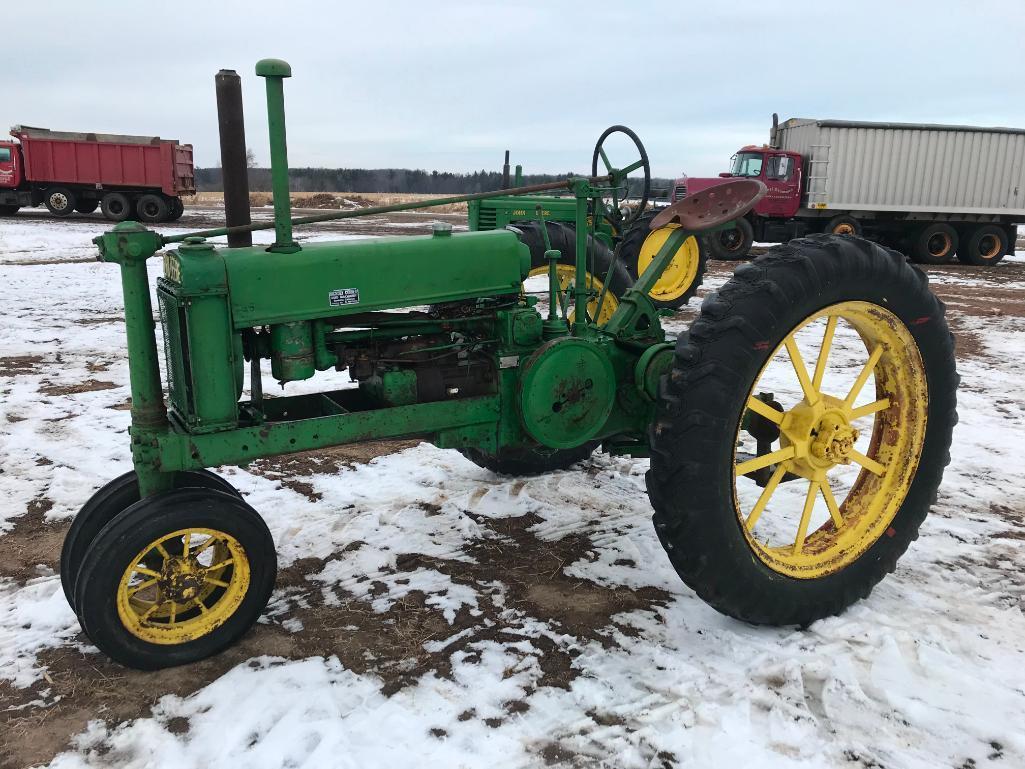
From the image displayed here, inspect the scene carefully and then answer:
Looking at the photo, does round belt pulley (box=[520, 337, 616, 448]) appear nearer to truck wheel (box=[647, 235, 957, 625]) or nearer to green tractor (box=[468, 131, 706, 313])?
truck wheel (box=[647, 235, 957, 625])

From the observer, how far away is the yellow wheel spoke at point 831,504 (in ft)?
9.62

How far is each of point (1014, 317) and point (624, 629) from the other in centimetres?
856

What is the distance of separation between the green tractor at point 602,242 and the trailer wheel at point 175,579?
2.47m

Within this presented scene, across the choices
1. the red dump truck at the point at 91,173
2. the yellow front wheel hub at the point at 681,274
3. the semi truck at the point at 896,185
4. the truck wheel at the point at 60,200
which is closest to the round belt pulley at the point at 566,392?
the yellow front wheel hub at the point at 681,274

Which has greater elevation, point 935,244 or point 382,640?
point 935,244

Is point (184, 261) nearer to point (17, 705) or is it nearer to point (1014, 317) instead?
point (17, 705)

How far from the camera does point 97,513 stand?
269cm

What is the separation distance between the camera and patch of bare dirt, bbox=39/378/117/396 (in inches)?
214

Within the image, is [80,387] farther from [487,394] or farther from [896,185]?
[896,185]

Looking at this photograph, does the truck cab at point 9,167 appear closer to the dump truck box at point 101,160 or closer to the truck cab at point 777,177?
the dump truck box at point 101,160

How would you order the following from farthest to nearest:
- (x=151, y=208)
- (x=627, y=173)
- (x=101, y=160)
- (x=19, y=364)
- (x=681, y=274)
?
1. (x=151, y=208)
2. (x=101, y=160)
3. (x=681, y=274)
4. (x=19, y=364)
5. (x=627, y=173)

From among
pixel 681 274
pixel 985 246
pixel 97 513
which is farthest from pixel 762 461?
pixel 985 246

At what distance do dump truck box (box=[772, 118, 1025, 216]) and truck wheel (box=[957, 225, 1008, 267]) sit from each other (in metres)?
0.41

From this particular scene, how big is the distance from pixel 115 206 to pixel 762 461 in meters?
23.1
